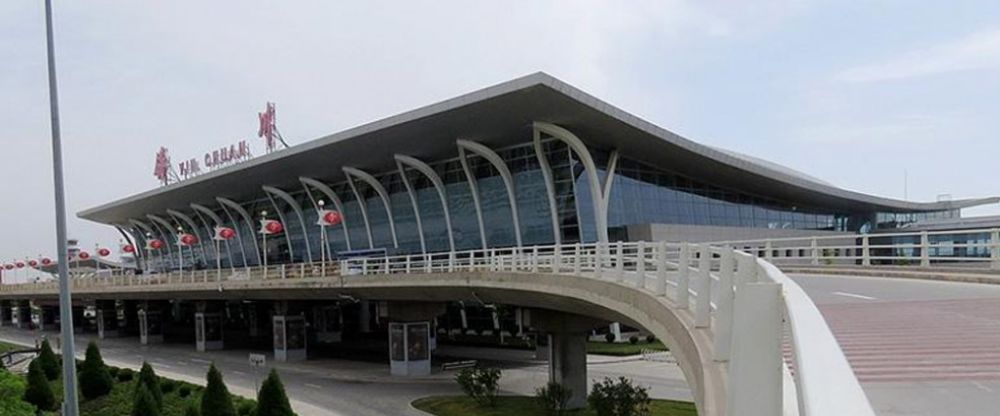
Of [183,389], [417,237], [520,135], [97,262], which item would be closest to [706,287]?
[183,389]

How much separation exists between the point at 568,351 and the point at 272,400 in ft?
38.3

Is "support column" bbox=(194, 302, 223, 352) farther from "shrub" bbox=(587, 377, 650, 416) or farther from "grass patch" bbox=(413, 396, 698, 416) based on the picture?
"shrub" bbox=(587, 377, 650, 416)

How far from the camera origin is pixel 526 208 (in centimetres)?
5503

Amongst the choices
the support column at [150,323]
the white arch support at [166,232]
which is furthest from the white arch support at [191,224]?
the support column at [150,323]

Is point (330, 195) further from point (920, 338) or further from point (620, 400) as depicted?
point (920, 338)

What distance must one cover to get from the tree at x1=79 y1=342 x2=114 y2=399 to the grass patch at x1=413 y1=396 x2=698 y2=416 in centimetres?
1594

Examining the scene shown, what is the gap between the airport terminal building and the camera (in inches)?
1906

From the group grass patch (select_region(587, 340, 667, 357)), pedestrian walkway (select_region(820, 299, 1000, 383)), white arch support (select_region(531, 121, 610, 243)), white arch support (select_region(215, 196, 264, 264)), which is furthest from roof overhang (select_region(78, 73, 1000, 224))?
pedestrian walkway (select_region(820, 299, 1000, 383))

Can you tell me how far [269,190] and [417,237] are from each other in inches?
726

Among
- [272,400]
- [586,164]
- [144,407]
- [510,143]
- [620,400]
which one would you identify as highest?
[510,143]

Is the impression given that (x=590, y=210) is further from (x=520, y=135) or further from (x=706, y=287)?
(x=706, y=287)

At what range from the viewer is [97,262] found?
134 meters

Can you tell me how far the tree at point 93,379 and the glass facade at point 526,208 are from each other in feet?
61.5

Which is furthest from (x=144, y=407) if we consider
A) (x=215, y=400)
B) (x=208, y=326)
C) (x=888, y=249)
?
(x=888, y=249)
